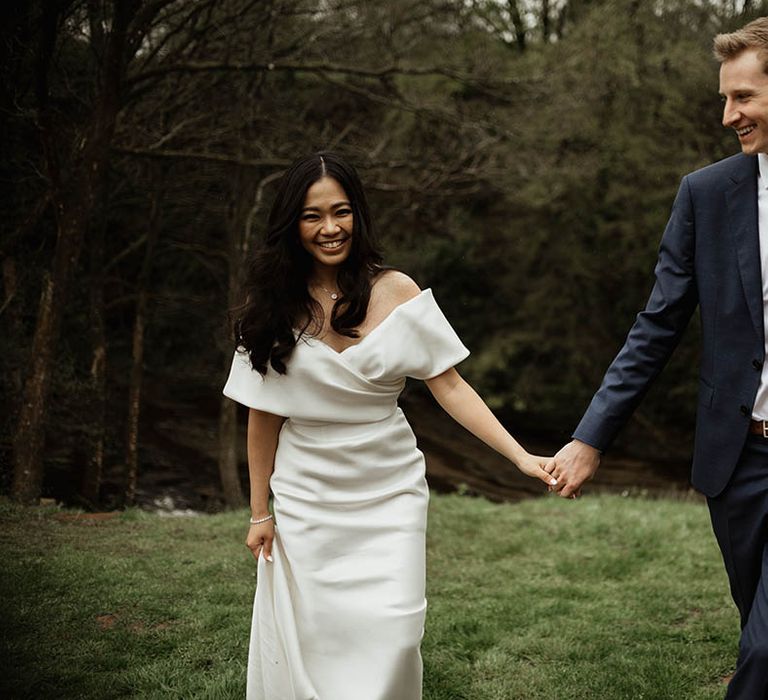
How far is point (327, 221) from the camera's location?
10.9ft

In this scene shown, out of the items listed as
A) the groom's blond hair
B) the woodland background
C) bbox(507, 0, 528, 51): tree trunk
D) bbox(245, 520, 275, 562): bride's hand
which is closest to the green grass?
bbox(245, 520, 275, 562): bride's hand

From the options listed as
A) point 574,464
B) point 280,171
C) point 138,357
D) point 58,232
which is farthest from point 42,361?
point 574,464

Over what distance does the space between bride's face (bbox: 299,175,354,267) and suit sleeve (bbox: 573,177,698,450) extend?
1055 mm

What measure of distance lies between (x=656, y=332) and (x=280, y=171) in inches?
429

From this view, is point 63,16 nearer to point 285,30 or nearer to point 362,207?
point 285,30

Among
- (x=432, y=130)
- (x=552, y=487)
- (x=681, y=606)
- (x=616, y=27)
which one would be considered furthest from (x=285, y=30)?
(x=552, y=487)

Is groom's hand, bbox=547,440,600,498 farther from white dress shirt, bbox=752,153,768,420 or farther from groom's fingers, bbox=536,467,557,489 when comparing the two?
white dress shirt, bbox=752,153,768,420

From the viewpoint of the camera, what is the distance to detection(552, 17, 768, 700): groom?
2.98m

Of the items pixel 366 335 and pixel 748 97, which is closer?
pixel 748 97

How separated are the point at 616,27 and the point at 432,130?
16.6 ft

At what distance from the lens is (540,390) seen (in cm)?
2059

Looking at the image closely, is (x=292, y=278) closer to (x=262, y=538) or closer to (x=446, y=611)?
(x=262, y=538)

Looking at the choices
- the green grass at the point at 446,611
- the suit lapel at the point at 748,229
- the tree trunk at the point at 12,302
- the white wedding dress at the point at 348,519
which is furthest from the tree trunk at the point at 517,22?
the white wedding dress at the point at 348,519

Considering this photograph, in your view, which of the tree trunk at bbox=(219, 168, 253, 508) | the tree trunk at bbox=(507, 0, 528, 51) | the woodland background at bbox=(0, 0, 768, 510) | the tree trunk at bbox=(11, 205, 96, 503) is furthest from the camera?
the tree trunk at bbox=(507, 0, 528, 51)
